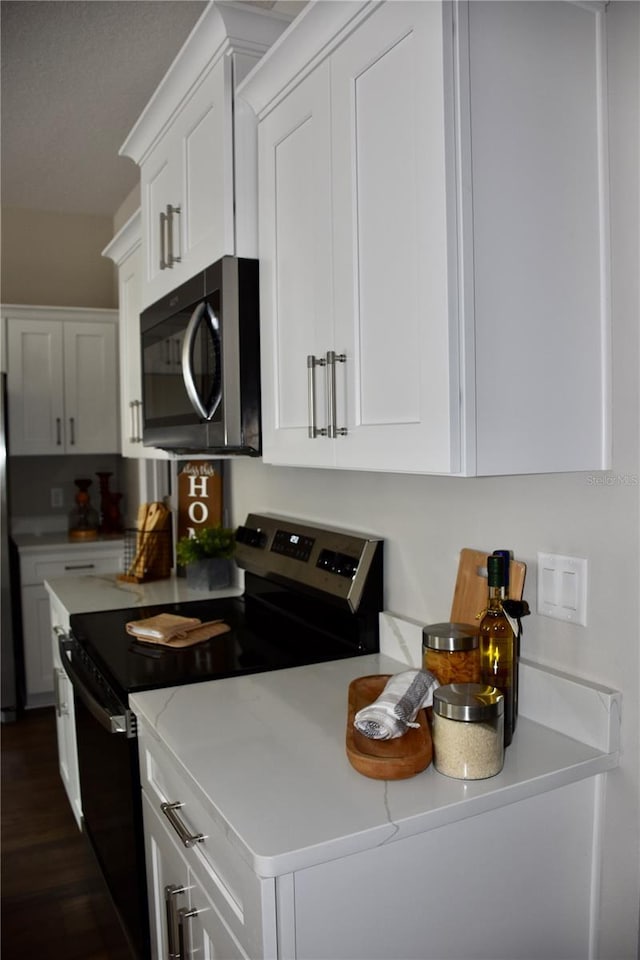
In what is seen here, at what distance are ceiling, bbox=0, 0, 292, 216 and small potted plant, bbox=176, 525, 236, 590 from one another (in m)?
1.59

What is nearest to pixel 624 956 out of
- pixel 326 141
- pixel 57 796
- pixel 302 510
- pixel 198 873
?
pixel 198 873

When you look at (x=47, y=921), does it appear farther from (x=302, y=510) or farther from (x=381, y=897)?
(x=381, y=897)

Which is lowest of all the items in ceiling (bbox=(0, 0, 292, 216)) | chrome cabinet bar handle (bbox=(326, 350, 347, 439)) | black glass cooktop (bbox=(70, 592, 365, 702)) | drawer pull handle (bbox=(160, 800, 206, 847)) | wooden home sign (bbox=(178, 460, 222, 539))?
drawer pull handle (bbox=(160, 800, 206, 847))

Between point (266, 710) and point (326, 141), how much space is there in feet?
3.43

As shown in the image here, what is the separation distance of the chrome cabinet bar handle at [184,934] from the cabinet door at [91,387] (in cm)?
311

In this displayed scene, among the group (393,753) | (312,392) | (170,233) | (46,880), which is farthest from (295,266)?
(46,880)

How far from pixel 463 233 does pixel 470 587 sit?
69 cm

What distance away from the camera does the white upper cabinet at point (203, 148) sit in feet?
5.42

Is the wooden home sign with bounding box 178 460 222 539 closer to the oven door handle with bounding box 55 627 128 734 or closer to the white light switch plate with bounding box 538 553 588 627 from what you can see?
the oven door handle with bounding box 55 627 128 734

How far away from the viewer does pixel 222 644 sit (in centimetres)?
188

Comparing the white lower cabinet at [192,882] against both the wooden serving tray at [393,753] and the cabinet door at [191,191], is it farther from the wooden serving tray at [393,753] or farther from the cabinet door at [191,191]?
the cabinet door at [191,191]

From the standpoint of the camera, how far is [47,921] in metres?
2.14

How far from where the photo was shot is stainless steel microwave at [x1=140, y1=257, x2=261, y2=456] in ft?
5.45

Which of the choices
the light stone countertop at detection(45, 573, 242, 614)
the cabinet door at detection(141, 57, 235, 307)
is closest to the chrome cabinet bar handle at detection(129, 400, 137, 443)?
the light stone countertop at detection(45, 573, 242, 614)
